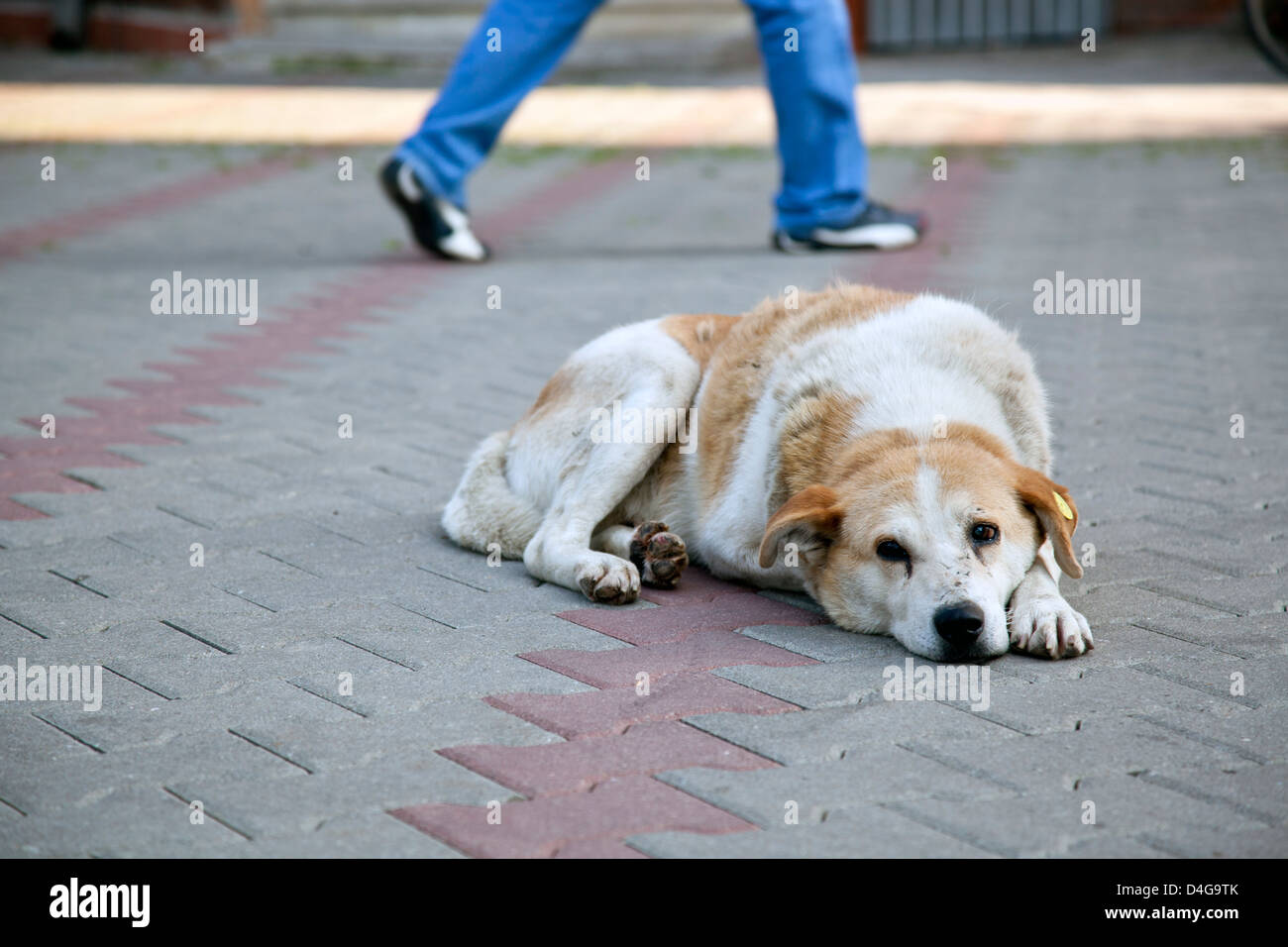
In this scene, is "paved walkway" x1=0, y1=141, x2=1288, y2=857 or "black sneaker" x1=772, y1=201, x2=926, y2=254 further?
"black sneaker" x1=772, y1=201, x2=926, y2=254

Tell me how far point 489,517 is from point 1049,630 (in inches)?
62.6

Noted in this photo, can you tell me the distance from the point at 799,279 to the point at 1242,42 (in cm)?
1203

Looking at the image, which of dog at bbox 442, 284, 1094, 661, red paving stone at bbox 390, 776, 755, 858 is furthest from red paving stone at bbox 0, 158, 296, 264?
red paving stone at bbox 390, 776, 755, 858

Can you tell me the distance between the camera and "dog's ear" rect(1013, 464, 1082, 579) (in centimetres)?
335

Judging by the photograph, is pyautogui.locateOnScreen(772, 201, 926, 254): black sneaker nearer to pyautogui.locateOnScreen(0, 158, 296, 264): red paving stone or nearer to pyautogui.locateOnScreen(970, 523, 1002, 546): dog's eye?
pyautogui.locateOnScreen(0, 158, 296, 264): red paving stone

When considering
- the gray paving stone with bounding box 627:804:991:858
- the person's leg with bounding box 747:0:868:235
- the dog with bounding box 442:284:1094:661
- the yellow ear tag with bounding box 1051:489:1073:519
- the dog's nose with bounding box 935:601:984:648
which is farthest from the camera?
the person's leg with bounding box 747:0:868:235

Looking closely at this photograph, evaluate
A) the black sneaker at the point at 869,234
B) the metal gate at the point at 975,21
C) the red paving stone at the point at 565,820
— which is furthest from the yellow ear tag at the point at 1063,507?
the metal gate at the point at 975,21

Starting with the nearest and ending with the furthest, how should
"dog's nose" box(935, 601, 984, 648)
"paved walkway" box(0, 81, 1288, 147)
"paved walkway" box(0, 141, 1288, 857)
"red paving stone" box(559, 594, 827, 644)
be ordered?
"paved walkway" box(0, 141, 1288, 857), "dog's nose" box(935, 601, 984, 648), "red paving stone" box(559, 594, 827, 644), "paved walkway" box(0, 81, 1288, 147)

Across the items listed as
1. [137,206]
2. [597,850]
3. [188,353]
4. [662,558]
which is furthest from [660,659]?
[137,206]

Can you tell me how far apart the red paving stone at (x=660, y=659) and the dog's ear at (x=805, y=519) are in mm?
208

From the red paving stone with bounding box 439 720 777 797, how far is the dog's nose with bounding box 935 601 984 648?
1.98ft

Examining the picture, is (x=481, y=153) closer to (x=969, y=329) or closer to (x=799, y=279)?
(x=799, y=279)

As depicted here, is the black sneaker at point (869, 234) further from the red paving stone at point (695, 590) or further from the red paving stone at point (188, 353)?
the red paving stone at point (695, 590)
